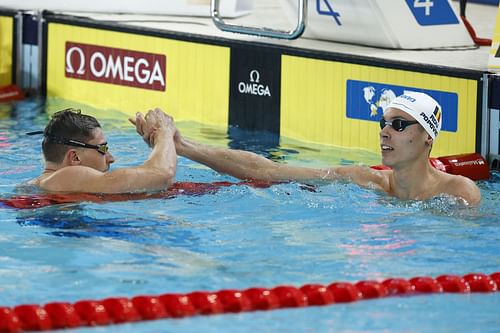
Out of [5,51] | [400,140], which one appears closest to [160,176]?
[400,140]

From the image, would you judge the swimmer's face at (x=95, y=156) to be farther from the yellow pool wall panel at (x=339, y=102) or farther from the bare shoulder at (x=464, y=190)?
the yellow pool wall panel at (x=339, y=102)

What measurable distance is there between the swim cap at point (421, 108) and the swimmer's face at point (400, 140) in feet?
0.07

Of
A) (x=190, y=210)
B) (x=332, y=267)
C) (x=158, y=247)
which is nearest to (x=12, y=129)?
(x=190, y=210)

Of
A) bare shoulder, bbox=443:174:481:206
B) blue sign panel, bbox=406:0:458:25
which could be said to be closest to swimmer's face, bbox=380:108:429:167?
bare shoulder, bbox=443:174:481:206

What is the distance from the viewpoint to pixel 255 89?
752 cm

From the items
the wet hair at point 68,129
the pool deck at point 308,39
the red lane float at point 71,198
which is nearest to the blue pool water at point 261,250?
the red lane float at point 71,198

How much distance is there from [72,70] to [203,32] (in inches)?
42.7

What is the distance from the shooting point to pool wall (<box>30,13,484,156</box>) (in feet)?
21.6

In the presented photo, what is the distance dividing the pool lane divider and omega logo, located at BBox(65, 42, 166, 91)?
13.7 ft

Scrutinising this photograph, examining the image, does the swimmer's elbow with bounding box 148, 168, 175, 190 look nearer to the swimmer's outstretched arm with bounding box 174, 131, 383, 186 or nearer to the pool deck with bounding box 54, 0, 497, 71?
the swimmer's outstretched arm with bounding box 174, 131, 383, 186

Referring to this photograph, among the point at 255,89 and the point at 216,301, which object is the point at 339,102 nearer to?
the point at 255,89

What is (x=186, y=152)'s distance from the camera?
545cm

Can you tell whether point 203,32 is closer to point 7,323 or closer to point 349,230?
point 349,230

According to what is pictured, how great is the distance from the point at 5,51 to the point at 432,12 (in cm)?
307
